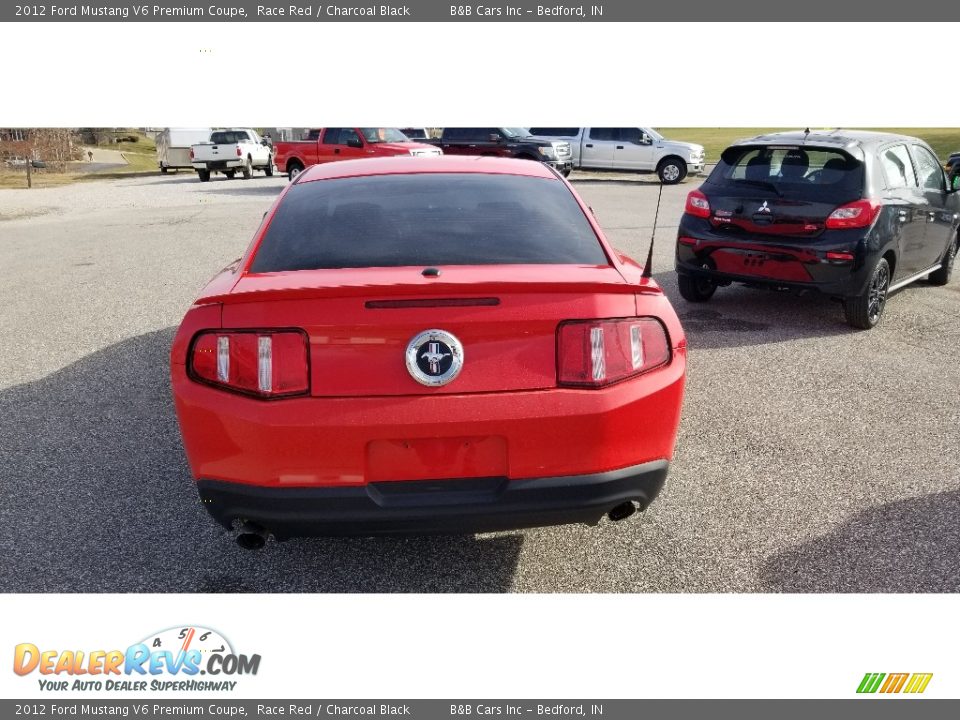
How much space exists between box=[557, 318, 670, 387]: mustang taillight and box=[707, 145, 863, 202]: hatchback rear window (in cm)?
483

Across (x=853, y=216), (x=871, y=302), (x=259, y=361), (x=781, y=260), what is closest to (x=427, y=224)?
(x=259, y=361)

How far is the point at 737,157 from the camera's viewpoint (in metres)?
7.57

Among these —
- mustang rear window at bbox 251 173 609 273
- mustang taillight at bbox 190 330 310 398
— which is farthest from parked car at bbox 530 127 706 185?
mustang taillight at bbox 190 330 310 398

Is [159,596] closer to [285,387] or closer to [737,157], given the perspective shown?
[285,387]

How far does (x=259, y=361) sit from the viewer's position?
2705mm

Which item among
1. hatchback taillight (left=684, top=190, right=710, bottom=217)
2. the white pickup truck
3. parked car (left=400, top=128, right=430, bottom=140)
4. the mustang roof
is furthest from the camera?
parked car (left=400, top=128, right=430, bottom=140)

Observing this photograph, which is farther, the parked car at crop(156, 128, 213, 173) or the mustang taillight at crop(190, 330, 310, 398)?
the parked car at crop(156, 128, 213, 173)

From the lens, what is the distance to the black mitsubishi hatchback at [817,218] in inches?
269

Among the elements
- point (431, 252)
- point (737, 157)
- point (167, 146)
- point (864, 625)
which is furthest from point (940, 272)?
point (167, 146)

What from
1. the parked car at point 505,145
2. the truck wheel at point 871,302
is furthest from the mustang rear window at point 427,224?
the parked car at point 505,145

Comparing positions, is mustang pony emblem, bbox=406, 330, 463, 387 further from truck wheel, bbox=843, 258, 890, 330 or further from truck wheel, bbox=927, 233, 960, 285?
truck wheel, bbox=927, 233, 960, 285

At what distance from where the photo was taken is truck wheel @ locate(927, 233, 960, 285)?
8.91 meters

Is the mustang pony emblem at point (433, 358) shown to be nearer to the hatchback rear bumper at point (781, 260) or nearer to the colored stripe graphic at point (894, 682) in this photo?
the colored stripe graphic at point (894, 682)

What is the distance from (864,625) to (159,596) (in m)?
2.64
